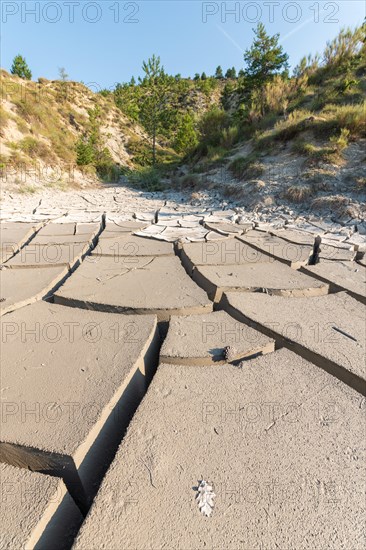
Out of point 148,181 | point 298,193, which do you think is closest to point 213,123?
point 148,181

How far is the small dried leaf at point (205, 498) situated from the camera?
0.65 metres

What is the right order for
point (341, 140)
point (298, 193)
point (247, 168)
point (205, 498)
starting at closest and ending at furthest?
point (205, 498) < point (298, 193) < point (341, 140) < point (247, 168)

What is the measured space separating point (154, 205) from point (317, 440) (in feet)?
18.7

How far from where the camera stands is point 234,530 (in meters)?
0.63

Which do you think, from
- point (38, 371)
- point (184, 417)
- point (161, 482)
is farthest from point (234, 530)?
point (38, 371)

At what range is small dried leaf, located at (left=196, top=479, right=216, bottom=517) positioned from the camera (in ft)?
2.14

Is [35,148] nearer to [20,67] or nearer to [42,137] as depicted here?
[42,137]

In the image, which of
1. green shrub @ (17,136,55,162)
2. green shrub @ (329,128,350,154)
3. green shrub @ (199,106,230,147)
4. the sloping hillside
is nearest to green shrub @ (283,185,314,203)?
green shrub @ (329,128,350,154)

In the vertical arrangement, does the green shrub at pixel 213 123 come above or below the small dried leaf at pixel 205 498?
above

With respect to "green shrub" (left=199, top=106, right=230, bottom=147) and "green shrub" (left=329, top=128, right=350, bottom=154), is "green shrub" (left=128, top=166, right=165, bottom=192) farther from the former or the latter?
"green shrub" (left=329, top=128, right=350, bottom=154)

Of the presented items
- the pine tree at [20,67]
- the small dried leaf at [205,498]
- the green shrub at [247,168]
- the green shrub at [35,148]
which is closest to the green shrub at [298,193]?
the green shrub at [247,168]

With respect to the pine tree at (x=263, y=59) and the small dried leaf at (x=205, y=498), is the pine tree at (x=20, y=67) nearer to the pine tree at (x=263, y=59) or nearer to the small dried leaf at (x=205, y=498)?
the pine tree at (x=263, y=59)

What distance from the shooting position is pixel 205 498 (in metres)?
0.68

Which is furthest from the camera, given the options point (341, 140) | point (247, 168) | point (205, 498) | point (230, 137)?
point (230, 137)
